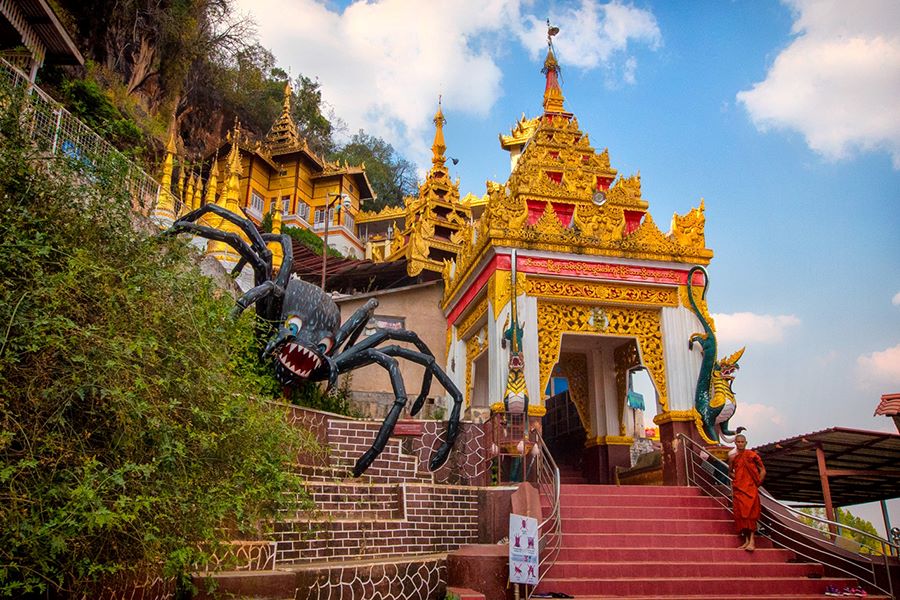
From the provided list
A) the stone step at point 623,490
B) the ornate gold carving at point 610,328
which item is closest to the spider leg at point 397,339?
the ornate gold carving at point 610,328

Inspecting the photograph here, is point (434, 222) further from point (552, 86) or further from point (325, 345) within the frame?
point (325, 345)

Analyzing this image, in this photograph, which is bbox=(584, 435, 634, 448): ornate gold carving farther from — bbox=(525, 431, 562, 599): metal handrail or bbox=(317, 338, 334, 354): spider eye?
bbox=(317, 338, 334, 354): spider eye

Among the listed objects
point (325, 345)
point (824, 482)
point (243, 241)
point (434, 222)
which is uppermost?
point (434, 222)

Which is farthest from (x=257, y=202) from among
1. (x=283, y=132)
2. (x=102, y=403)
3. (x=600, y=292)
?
(x=102, y=403)

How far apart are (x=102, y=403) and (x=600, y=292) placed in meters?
8.78

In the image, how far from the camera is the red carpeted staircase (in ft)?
23.4

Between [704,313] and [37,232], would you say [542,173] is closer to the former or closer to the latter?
[704,313]

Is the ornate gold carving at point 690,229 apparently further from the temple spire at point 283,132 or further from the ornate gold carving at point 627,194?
the temple spire at point 283,132

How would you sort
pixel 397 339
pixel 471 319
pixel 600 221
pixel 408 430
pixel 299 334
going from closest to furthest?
pixel 299 334, pixel 408 430, pixel 397 339, pixel 600 221, pixel 471 319

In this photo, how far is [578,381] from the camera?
1373cm

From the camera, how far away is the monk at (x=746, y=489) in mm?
8180

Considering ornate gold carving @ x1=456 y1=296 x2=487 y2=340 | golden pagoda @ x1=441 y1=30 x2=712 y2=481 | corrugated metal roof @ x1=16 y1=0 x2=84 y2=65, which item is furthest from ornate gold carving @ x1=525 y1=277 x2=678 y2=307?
corrugated metal roof @ x1=16 y1=0 x2=84 y2=65

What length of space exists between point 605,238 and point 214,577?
8.63 metres

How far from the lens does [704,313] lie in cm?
1138
